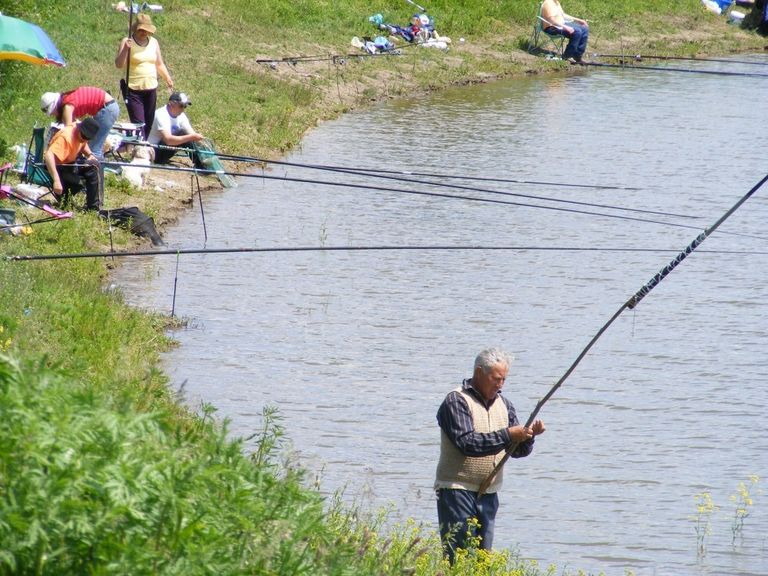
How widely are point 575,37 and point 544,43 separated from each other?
2319mm

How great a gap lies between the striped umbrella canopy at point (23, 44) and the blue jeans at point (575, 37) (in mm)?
18668

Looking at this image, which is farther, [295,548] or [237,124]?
[237,124]

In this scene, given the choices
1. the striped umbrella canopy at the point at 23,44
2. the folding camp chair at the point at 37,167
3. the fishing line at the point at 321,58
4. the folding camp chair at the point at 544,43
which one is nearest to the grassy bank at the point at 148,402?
the fishing line at the point at 321,58

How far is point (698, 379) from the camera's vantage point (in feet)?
37.8

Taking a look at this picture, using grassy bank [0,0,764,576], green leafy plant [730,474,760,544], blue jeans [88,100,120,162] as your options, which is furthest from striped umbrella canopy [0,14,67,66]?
green leafy plant [730,474,760,544]

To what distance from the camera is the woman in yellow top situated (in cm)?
1602

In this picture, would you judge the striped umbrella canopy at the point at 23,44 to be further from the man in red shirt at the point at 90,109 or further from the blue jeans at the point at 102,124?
the blue jeans at the point at 102,124

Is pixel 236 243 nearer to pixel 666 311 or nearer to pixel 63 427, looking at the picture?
pixel 666 311

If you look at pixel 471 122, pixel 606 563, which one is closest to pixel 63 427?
pixel 606 563

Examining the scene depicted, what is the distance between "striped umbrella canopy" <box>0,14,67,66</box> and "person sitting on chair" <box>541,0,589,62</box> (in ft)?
61.2

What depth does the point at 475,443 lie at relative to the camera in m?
6.88

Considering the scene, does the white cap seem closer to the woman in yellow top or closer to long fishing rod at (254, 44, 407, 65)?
→ the woman in yellow top

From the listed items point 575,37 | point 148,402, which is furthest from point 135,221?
point 575,37

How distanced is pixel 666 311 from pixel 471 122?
11.3 metres
